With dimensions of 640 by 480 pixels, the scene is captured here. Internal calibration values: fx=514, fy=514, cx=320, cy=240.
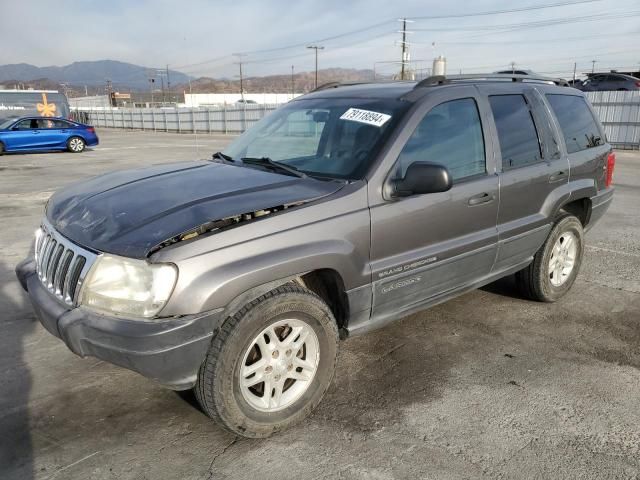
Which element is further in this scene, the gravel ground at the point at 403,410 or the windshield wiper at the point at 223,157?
the windshield wiper at the point at 223,157

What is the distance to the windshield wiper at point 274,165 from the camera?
3.19 m

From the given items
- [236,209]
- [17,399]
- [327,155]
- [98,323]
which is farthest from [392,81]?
[17,399]

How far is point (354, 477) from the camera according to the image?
7.91 ft

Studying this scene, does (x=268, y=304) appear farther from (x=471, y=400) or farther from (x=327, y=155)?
(x=471, y=400)

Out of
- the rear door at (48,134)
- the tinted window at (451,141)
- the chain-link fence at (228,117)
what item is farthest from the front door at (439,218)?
the rear door at (48,134)

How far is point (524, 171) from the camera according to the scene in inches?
153

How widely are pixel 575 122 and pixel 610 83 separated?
63.9 feet

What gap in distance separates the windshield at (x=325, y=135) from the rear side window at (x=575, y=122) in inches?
74.9

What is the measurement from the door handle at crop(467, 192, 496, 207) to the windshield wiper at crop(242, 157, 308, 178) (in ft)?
3.80

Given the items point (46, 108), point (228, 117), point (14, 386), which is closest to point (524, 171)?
point (14, 386)

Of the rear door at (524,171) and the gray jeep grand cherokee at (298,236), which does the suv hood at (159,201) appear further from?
the rear door at (524,171)

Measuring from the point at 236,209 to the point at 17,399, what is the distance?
1.84 meters

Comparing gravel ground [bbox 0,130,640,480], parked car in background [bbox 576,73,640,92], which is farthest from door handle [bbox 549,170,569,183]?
parked car in background [bbox 576,73,640,92]

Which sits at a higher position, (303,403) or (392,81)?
(392,81)
